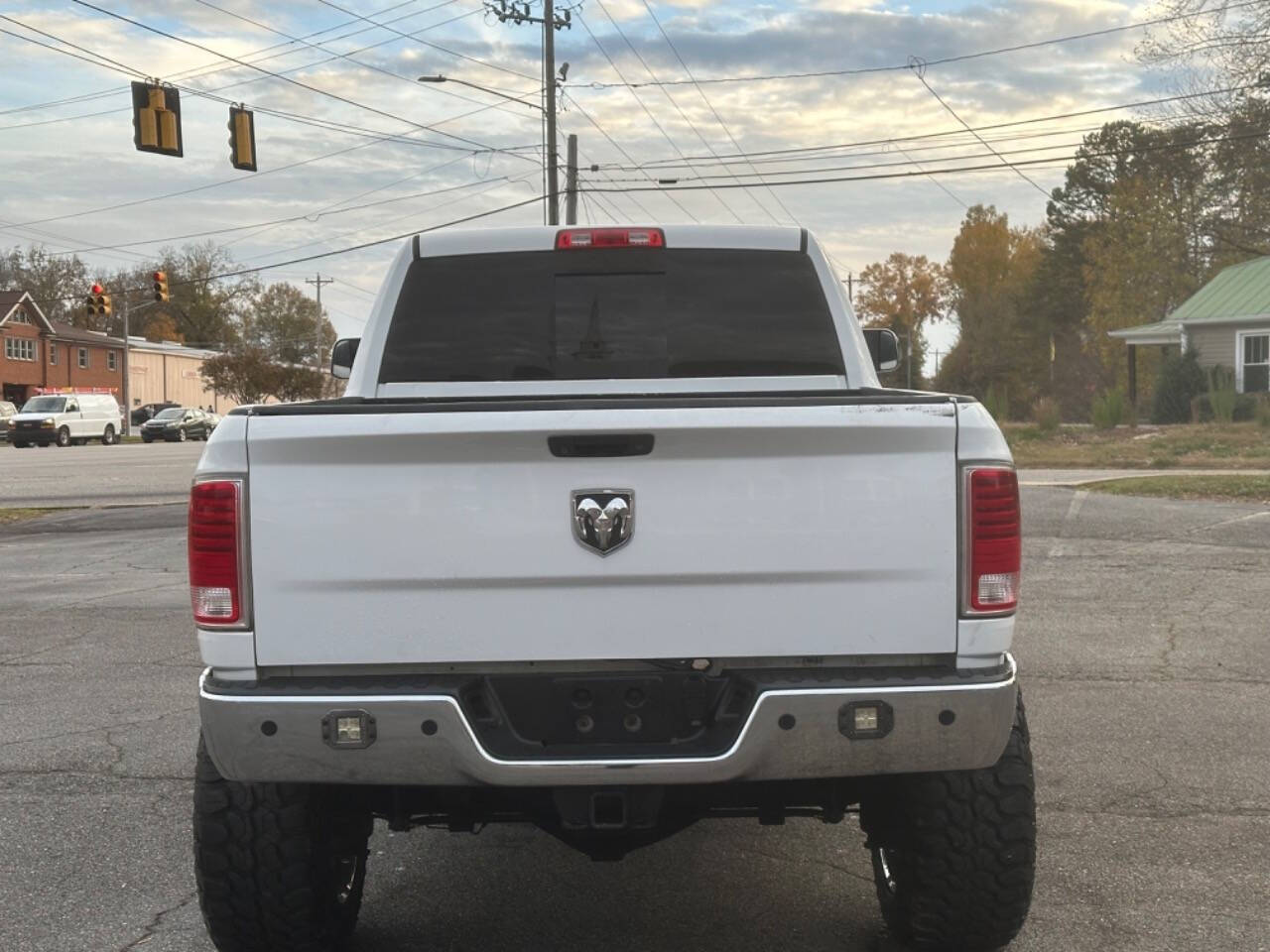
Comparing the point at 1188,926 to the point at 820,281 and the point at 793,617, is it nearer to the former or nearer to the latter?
the point at 793,617

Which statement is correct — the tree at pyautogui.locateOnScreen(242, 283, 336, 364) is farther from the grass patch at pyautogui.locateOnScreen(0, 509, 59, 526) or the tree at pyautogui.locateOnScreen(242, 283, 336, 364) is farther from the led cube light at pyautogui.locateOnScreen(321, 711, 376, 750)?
the led cube light at pyautogui.locateOnScreen(321, 711, 376, 750)

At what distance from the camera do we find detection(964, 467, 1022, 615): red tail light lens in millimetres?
3316

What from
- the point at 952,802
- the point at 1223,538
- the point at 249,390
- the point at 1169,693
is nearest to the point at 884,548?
the point at 952,802

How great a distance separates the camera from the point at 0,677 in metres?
8.30

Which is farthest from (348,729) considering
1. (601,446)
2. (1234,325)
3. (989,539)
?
(1234,325)

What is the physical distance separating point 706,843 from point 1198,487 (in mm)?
16267

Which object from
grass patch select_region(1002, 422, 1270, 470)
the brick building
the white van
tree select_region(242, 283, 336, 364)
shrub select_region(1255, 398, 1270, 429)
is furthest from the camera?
tree select_region(242, 283, 336, 364)

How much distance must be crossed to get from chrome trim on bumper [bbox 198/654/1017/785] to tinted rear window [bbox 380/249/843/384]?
202cm

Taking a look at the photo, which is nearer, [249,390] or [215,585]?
[215,585]

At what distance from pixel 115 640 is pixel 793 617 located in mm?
7298

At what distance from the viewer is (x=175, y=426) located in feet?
200

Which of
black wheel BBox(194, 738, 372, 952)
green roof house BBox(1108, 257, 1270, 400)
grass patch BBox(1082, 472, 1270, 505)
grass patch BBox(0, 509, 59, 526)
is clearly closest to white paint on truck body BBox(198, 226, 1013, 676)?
black wheel BBox(194, 738, 372, 952)

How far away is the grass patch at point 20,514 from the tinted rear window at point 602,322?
53.5ft

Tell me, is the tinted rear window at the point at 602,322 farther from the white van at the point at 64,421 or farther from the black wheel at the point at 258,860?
the white van at the point at 64,421
